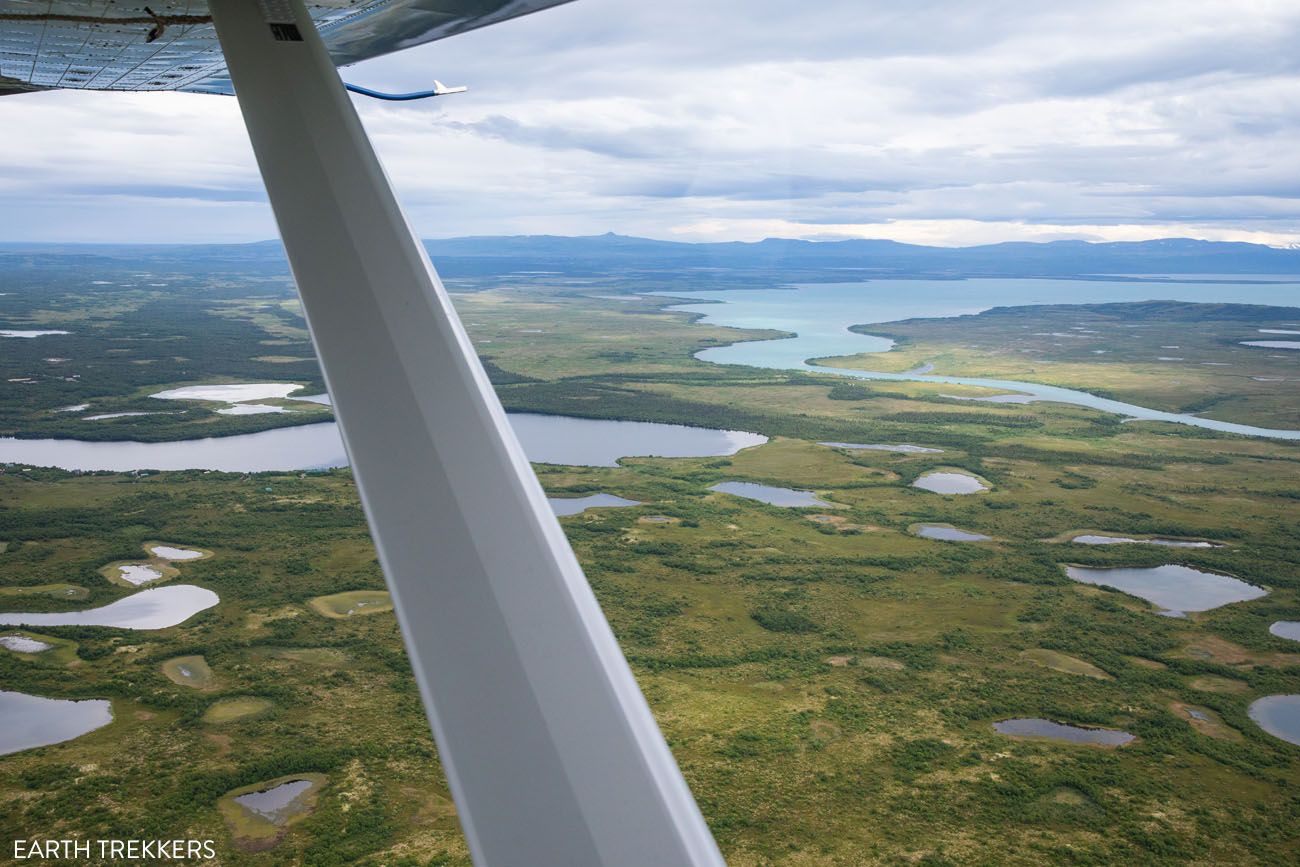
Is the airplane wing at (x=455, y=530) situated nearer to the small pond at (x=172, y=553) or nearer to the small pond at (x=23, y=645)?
the small pond at (x=23, y=645)

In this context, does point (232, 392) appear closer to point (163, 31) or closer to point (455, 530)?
point (163, 31)

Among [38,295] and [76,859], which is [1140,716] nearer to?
[76,859]

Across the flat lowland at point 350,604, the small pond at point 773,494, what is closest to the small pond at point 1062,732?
the flat lowland at point 350,604

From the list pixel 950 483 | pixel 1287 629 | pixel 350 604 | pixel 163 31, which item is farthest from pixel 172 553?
pixel 1287 629

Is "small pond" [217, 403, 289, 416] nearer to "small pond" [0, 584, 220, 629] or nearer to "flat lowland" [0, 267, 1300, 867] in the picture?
"flat lowland" [0, 267, 1300, 867]

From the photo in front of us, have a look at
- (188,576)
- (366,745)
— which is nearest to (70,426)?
(188,576)

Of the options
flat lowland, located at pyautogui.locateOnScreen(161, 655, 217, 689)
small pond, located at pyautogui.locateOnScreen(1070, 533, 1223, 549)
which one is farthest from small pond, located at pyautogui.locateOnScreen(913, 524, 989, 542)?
flat lowland, located at pyautogui.locateOnScreen(161, 655, 217, 689)

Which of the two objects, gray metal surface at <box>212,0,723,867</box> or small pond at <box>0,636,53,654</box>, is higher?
gray metal surface at <box>212,0,723,867</box>
